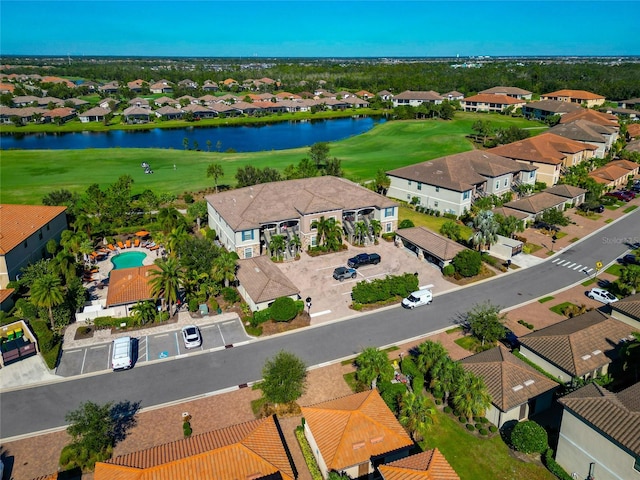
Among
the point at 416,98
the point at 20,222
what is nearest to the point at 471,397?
the point at 20,222

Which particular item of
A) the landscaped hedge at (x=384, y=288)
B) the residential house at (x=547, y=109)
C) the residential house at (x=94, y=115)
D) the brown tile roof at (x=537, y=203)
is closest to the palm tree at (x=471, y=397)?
the landscaped hedge at (x=384, y=288)

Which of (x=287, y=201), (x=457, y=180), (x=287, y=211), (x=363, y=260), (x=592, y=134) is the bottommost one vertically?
(x=363, y=260)

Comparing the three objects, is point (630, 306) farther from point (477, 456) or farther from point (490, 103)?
point (490, 103)

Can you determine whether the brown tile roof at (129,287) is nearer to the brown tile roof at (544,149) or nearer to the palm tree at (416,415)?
the palm tree at (416,415)

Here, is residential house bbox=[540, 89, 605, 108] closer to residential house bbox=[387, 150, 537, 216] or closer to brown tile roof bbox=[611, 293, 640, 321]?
residential house bbox=[387, 150, 537, 216]

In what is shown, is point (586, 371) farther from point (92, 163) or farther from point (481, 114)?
point (481, 114)

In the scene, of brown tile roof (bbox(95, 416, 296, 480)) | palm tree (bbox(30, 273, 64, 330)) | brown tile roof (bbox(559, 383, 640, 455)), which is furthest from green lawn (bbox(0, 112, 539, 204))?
brown tile roof (bbox(559, 383, 640, 455))
